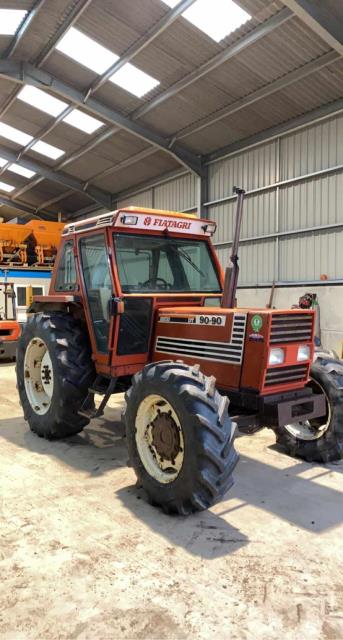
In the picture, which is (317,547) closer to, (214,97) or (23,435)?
(23,435)

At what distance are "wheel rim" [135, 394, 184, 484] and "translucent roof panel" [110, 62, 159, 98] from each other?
8627mm

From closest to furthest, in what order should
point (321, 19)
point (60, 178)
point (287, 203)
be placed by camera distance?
point (321, 19)
point (287, 203)
point (60, 178)

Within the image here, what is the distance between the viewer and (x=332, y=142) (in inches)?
407

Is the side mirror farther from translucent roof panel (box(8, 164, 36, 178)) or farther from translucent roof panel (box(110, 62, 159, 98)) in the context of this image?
translucent roof panel (box(8, 164, 36, 178))

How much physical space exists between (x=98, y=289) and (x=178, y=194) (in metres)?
10.7

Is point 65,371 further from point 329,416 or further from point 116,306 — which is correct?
point 329,416

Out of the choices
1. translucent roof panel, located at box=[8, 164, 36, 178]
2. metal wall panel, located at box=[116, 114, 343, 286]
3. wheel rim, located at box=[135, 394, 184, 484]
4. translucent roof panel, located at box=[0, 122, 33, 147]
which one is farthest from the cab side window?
translucent roof panel, located at box=[8, 164, 36, 178]

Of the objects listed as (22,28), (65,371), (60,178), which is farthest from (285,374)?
(60,178)

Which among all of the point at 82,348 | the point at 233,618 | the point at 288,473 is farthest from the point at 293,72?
the point at 233,618

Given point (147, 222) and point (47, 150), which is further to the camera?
point (47, 150)

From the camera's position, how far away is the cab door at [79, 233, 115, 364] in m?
4.51

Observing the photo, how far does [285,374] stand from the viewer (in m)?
3.82

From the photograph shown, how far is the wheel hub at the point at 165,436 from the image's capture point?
3.44m

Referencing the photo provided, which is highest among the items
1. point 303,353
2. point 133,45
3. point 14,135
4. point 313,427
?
point 14,135
